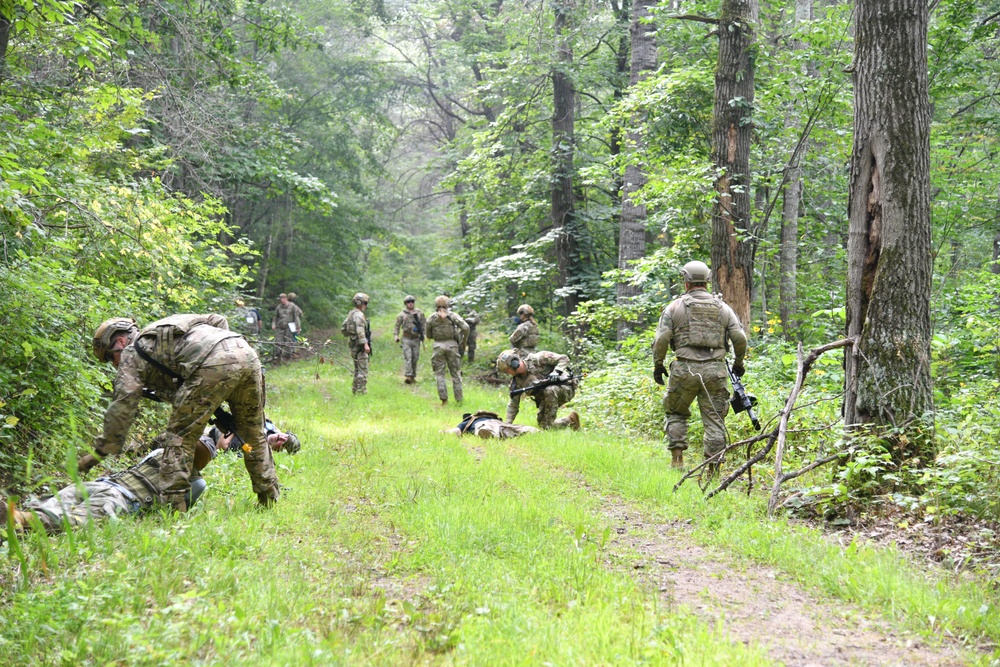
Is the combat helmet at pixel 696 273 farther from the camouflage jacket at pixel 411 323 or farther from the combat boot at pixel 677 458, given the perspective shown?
the camouflage jacket at pixel 411 323

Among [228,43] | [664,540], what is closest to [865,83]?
[664,540]

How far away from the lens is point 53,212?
24.4 feet

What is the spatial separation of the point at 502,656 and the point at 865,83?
555 cm

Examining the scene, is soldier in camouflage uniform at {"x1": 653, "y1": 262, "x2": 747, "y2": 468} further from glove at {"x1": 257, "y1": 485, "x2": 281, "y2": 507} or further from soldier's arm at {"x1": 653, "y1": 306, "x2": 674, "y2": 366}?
glove at {"x1": 257, "y1": 485, "x2": 281, "y2": 507}

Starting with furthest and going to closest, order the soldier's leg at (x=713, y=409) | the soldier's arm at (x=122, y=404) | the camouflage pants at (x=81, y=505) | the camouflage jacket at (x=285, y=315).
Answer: the camouflage jacket at (x=285, y=315) → the soldier's leg at (x=713, y=409) → the soldier's arm at (x=122, y=404) → the camouflage pants at (x=81, y=505)

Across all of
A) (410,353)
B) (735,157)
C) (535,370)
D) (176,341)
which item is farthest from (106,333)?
(410,353)

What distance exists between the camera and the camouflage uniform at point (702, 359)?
7250 mm

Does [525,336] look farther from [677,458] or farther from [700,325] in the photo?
[700,325]

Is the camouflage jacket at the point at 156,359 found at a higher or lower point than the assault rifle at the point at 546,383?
higher

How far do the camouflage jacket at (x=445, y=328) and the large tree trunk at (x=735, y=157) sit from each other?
6088 millimetres

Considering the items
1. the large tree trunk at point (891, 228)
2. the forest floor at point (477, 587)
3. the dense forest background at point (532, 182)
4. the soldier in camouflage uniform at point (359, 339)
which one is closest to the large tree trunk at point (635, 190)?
the dense forest background at point (532, 182)

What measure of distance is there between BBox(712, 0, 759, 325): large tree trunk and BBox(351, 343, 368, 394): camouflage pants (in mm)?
7845

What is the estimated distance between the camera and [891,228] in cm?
573

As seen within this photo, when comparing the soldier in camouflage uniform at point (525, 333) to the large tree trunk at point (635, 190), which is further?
the large tree trunk at point (635, 190)
